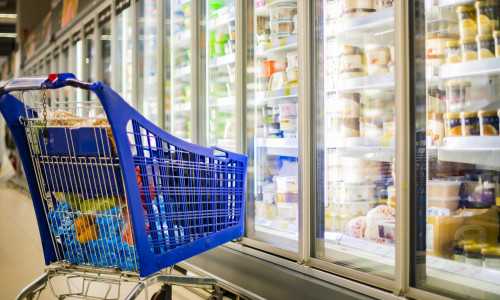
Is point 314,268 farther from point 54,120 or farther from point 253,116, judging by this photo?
point 54,120

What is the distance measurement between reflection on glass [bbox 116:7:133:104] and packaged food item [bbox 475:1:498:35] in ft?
14.1

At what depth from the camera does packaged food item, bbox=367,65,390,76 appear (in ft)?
8.32

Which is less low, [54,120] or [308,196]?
[54,120]

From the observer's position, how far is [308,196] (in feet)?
8.48

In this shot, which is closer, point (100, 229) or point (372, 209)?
point (100, 229)

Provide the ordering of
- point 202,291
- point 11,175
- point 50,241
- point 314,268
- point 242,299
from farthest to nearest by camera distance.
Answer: point 11,175 < point 202,291 < point 242,299 < point 314,268 < point 50,241

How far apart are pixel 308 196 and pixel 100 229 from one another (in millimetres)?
1081

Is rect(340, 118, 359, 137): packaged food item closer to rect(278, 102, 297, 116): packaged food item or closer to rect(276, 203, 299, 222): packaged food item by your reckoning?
rect(278, 102, 297, 116): packaged food item

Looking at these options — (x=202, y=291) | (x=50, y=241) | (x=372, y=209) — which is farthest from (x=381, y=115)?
(x=50, y=241)

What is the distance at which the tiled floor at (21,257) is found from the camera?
3084 millimetres

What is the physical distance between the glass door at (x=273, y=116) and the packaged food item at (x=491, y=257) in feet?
4.17

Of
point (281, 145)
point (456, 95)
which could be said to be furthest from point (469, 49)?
point (281, 145)

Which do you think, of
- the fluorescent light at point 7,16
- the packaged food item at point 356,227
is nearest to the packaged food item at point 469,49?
the packaged food item at point 356,227

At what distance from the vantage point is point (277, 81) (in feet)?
10.4
